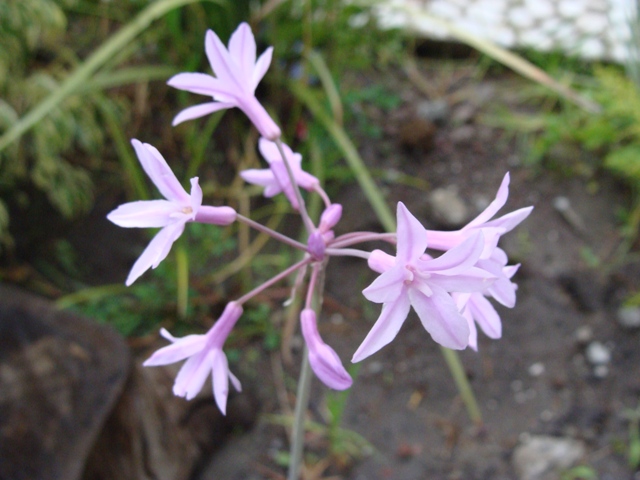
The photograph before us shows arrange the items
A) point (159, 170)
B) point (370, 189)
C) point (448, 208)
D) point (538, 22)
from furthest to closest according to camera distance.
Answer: point (538, 22) < point (448, 208) < point (370, 189) < point (159, 170)

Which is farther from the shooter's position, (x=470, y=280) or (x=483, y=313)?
(x=483, y=313)

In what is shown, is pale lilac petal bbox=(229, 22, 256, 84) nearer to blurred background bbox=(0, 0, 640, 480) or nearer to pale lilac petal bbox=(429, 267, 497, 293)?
pale lilac petal bbox=(429, 267, 497, 293)

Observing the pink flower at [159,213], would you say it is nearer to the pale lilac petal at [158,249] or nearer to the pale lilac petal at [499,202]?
the pale lilac petal at [158,249]

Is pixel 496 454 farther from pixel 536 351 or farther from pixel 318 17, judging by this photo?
pixel 318 17

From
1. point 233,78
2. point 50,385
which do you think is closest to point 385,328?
point 233,78

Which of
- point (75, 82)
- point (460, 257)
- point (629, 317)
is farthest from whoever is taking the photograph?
point (629, 317)

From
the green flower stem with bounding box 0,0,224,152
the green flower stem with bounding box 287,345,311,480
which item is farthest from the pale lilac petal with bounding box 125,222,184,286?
the green flower stem with bounding box 0,0,224,152

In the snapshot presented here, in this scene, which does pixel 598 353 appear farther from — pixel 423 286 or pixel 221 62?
pixel 221 62

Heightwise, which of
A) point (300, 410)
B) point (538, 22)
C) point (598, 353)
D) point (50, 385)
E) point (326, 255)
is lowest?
point (598, 353)
